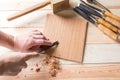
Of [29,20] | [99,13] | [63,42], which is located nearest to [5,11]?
[29,20]

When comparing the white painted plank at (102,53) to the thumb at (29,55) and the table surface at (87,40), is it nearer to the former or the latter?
the table surface at (87,40)

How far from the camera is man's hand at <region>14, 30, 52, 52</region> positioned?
1.13m

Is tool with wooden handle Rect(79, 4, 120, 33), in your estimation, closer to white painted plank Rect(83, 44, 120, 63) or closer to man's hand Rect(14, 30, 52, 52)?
white painted plank Rect(83, 44, 120, 63)

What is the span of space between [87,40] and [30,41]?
0.76ft

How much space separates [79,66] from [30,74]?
193 mm

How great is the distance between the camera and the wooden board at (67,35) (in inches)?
44.6

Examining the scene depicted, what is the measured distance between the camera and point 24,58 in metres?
1.01

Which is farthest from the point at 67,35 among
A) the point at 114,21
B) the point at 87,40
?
the point at 114,21

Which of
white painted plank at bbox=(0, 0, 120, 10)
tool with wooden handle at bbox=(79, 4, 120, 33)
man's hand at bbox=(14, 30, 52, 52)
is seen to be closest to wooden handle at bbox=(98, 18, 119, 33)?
tool with wooden handle at bbox=(79, 4, 120, 33)

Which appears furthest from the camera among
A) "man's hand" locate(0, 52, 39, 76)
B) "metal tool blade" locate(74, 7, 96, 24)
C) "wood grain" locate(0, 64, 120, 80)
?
"metal tool blade" locate(74, 7, 96, 24)

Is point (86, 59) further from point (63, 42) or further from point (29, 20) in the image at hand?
point (29, 20)

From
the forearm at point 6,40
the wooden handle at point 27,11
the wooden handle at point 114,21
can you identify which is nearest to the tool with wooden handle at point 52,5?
the wooden handle at point 27,11

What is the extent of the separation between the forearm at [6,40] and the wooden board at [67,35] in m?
0.15

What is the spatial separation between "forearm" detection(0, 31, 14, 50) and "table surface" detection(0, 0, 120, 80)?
0.03 metres
